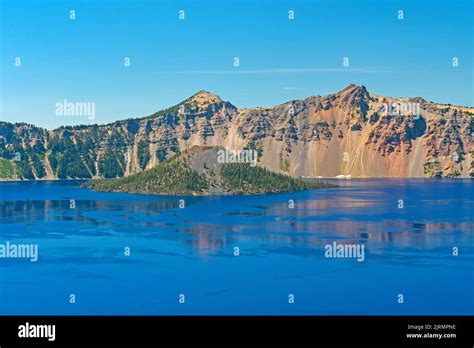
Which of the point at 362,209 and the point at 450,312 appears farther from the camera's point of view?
the point at 362,209

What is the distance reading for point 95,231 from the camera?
395 ft

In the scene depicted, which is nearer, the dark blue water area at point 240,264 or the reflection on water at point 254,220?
the dark blue water area at point 240,264

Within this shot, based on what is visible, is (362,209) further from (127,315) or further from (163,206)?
(127,315)

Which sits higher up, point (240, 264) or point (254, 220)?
point (254, 220)

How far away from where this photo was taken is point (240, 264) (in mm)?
86438

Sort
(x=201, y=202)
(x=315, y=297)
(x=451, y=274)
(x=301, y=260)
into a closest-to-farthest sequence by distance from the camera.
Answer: (x=315, y=297) → (x=451, y=274) → (x=301, y=260) → (x=201, y=202)

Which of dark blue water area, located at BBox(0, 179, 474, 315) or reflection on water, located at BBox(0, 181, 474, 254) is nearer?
dark blue water area, located at BBox(0, 179, 474, 315)

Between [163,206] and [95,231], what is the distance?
54.8 m

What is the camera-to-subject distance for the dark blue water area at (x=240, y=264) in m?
65.9

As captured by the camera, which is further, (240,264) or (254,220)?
(254,220)

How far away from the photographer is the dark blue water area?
65938 millimetres
